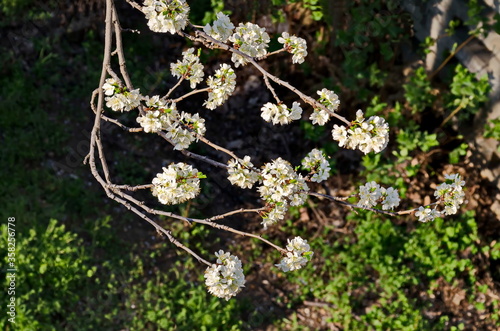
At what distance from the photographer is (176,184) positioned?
236 cm

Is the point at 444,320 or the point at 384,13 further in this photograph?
the point at 384,13

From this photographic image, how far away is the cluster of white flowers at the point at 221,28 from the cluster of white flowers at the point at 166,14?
0.73 feet

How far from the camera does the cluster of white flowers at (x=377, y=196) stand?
2.82m

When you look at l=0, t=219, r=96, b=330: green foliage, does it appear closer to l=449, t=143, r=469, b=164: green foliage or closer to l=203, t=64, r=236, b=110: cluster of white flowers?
l=203, t=64, r=236, b=110: cluster of white flowers

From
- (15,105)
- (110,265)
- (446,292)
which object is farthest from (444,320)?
(15,105)

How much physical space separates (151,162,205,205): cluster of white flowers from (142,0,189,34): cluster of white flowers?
52cm

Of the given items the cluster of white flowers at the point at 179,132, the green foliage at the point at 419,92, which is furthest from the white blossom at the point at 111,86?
the green foliage at the point at 419,92

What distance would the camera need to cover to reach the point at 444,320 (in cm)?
404

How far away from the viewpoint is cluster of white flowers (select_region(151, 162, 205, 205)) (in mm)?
2365

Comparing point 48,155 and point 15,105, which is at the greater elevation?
point 15,105

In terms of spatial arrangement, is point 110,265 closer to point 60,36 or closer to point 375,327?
point 375,327

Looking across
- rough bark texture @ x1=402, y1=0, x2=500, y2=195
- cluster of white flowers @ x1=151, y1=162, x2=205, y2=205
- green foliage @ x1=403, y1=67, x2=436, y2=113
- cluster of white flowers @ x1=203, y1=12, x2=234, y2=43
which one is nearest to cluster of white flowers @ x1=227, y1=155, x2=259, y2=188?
cluster of white flowers @ x1=151, y1=162, x2=205, y2=205

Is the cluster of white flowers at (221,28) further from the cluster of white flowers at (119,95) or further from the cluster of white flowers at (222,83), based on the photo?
the cluster of white flowers at (119,95)

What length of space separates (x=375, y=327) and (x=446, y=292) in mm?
609
